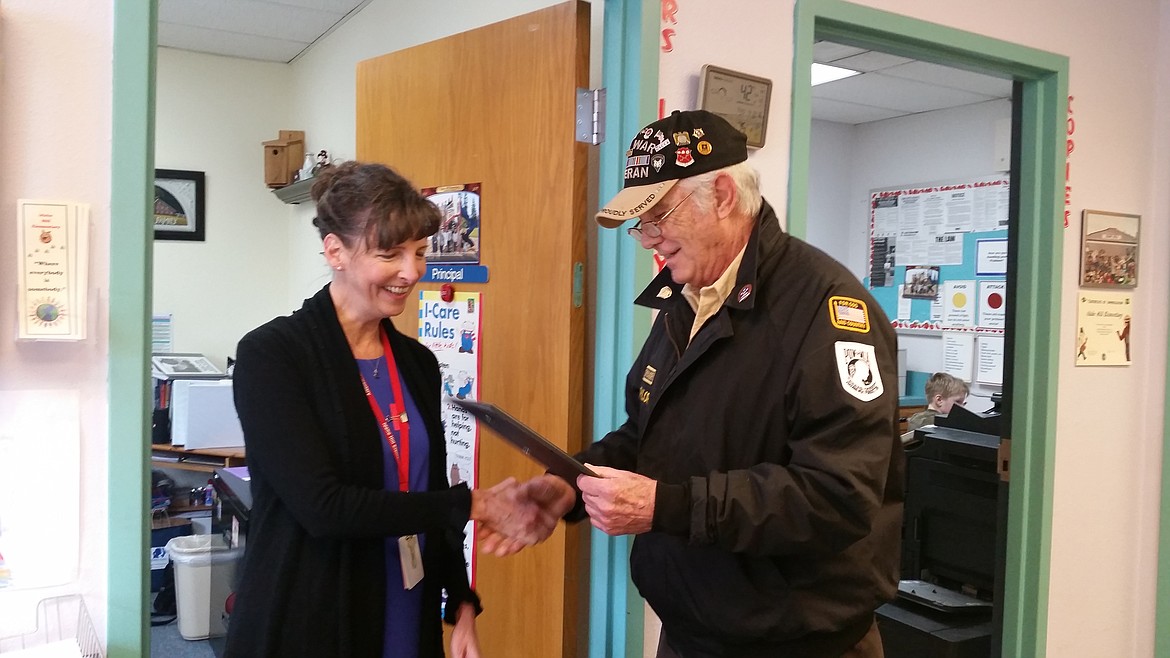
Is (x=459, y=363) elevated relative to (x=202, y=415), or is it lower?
elevated

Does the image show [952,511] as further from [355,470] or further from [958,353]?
[958,353]

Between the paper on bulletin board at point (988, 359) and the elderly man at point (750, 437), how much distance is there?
4.24 metres

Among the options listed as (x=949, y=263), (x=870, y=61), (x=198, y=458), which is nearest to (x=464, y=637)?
(x=198, y=458)

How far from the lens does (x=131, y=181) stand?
137 cm

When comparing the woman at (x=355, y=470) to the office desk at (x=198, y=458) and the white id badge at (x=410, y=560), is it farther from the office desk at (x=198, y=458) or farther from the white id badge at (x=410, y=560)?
the office desk at (x=198, y=458)

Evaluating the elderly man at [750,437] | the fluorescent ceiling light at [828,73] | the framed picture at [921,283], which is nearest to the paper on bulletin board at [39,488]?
the elderly man at [750,437]

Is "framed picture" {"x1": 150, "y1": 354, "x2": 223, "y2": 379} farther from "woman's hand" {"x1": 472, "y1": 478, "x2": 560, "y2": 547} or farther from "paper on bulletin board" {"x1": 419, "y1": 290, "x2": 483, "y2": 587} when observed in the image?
"woman's hand" {"x1": 472, "y1": 478, "x2": 560, "y2": 547}

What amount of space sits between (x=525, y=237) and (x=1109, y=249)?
71.9 inches

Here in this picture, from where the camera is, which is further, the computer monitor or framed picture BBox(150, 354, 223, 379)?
framed picture BBox(150, 354, 223, 379)

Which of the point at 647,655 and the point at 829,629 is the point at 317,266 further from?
the point at 829,629

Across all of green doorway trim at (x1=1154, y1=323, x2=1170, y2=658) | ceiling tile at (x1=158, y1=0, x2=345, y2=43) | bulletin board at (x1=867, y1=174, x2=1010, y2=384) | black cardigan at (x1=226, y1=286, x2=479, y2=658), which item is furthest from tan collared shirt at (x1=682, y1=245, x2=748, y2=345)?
bulletin board at (x1=867, y1=174, x2=1010, y2=384)

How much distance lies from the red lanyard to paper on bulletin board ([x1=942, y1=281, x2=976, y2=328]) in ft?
15.5

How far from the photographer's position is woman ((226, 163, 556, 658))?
130cm

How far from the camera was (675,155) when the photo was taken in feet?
4.61
